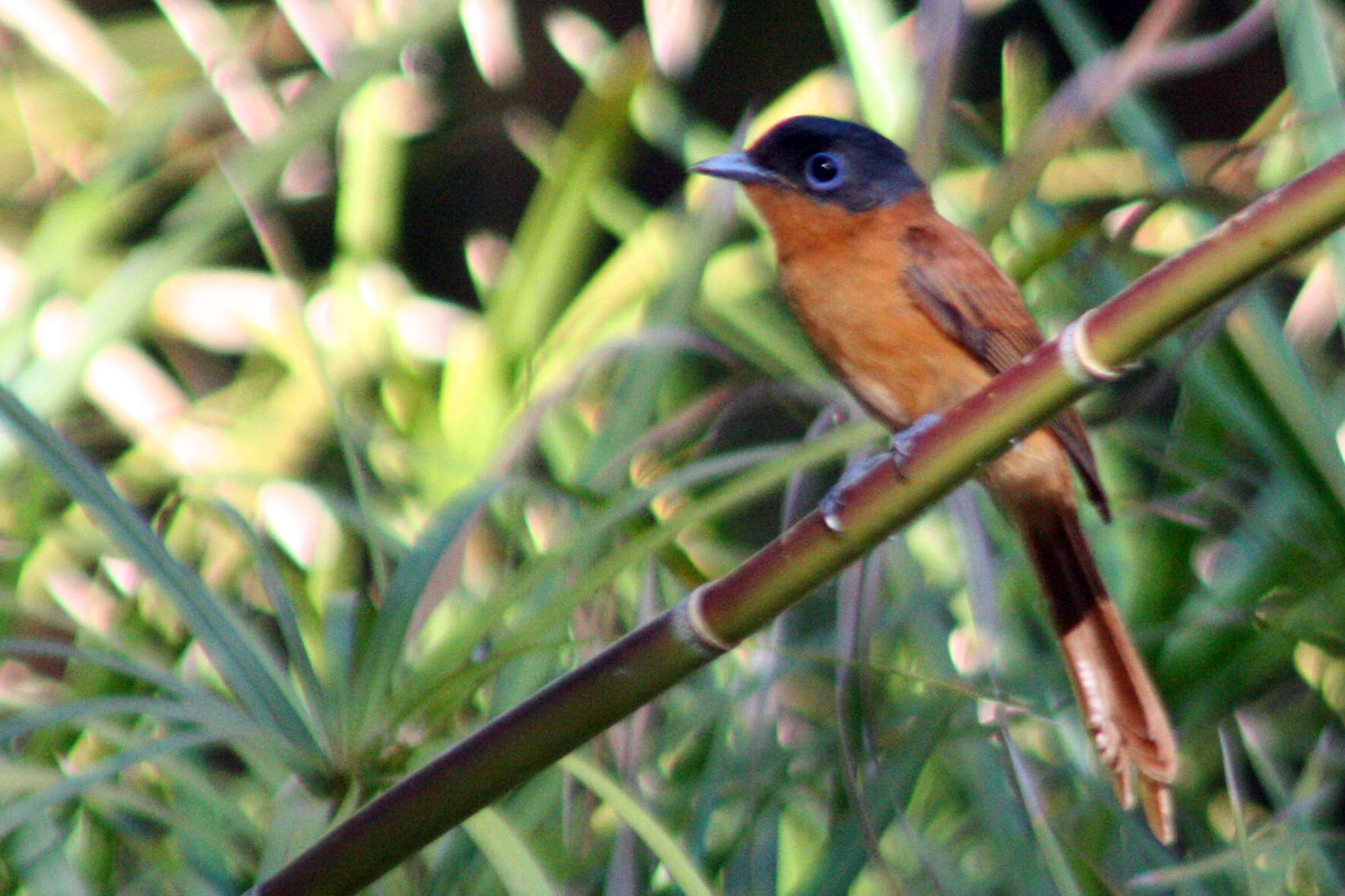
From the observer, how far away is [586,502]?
1358mm

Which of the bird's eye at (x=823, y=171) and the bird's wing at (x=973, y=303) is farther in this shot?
the bird's eye at (x=823, y=171)

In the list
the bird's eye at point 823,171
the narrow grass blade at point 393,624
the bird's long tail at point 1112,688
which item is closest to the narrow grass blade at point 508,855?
the narrow grass blade at point 393,624

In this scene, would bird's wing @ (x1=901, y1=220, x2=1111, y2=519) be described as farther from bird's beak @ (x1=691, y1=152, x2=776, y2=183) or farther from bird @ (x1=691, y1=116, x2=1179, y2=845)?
bird's beak @ (x1=691, y1=152, x2=776, y2=183)

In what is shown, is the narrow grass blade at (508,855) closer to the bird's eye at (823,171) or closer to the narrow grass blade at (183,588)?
the narrow grass blade at (183,588)

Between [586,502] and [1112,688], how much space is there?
1.49ft

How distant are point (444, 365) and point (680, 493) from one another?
423mm

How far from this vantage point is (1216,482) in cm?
163

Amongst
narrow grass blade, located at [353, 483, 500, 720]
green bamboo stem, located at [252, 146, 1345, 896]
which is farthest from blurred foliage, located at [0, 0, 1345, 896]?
green bamboo stem, located at [252, 146, 1345, 896]

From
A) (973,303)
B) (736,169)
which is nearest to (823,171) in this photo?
(736,169)

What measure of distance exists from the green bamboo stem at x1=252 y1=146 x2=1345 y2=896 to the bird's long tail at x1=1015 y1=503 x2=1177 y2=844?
47cm

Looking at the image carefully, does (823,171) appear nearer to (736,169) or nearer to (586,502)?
(736,169)

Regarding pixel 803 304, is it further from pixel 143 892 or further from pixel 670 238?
pixel 143 892

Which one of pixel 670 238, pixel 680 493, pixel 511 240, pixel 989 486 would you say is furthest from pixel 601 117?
pixel 511 240

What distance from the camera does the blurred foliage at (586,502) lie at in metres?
1.23
